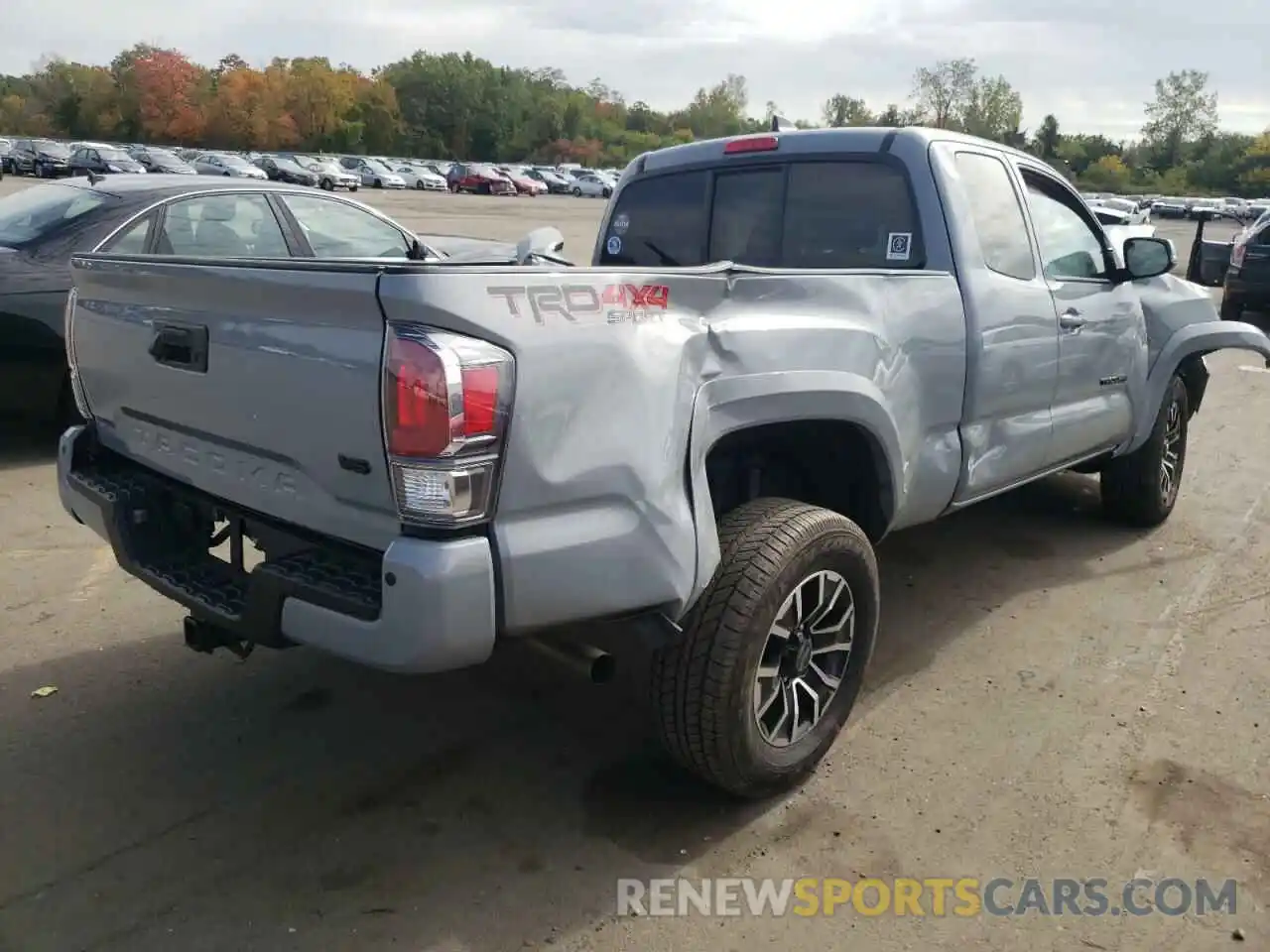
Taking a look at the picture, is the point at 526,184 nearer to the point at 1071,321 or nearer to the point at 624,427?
the point at 1071,321

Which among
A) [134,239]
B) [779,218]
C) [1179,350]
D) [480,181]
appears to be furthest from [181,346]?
[480,181]

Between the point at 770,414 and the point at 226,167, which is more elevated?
the point at 226,167

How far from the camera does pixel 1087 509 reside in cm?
604

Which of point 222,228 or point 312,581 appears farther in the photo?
point 222,228

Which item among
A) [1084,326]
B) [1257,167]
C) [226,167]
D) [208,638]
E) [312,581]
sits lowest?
[208,638]

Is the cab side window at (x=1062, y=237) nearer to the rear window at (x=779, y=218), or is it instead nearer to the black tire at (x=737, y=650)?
the rear window at (x=779, y=218)

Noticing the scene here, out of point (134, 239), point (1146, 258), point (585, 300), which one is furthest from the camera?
point (134, 239)

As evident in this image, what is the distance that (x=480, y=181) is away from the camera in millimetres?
60438

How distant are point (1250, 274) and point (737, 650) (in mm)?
13372

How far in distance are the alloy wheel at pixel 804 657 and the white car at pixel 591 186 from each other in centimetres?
6232

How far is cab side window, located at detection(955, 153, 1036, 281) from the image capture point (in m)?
4.04

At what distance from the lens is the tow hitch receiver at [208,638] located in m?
3.02

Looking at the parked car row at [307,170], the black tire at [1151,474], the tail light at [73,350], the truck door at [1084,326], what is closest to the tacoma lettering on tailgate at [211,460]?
the tail light at [73,350]

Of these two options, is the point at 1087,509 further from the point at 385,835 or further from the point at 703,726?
the point at 385,835
